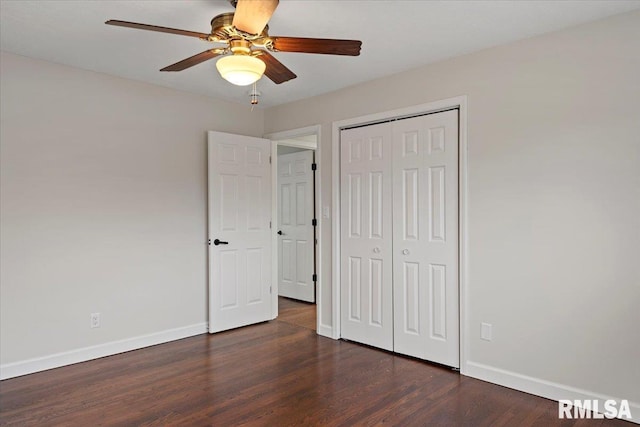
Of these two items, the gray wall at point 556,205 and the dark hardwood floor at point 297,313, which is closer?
the gray wall at point 556,205

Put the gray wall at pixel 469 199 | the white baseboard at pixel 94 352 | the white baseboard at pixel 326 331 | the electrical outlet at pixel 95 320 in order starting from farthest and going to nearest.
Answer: the white baseboard at pixel 326 331 < the electrical outlet at pixel 95 320 < the white baseboard at pixel 94 352 < the gray wall at pixel 469 199

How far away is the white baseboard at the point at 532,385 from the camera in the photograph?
2.63 metres

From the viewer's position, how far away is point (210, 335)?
4.30 m

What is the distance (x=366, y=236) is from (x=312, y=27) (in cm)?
193

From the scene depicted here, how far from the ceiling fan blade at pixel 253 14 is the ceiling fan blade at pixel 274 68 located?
0.29 metres

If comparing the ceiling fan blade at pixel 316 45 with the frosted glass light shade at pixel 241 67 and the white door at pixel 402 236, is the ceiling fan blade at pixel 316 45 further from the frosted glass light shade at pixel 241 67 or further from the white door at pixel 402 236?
the white door at pixel 402 236

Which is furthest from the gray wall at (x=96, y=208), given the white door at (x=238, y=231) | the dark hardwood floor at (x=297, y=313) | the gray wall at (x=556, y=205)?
the gray wall at (x=556, y=205)

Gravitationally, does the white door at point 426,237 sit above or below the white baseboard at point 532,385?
above

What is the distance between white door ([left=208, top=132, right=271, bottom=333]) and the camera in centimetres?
436

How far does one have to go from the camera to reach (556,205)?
9.22 ft

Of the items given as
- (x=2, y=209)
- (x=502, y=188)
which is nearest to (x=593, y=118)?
(x=502, y=188)

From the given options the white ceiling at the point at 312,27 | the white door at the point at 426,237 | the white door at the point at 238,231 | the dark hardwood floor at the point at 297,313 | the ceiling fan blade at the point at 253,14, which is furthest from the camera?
the dark hardwood floor at the point at 297,313

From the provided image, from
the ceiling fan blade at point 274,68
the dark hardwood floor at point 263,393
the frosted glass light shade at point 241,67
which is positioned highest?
the ceiling fan blade at point 274,68

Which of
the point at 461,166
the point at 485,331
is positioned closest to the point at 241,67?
the point at 461,166
